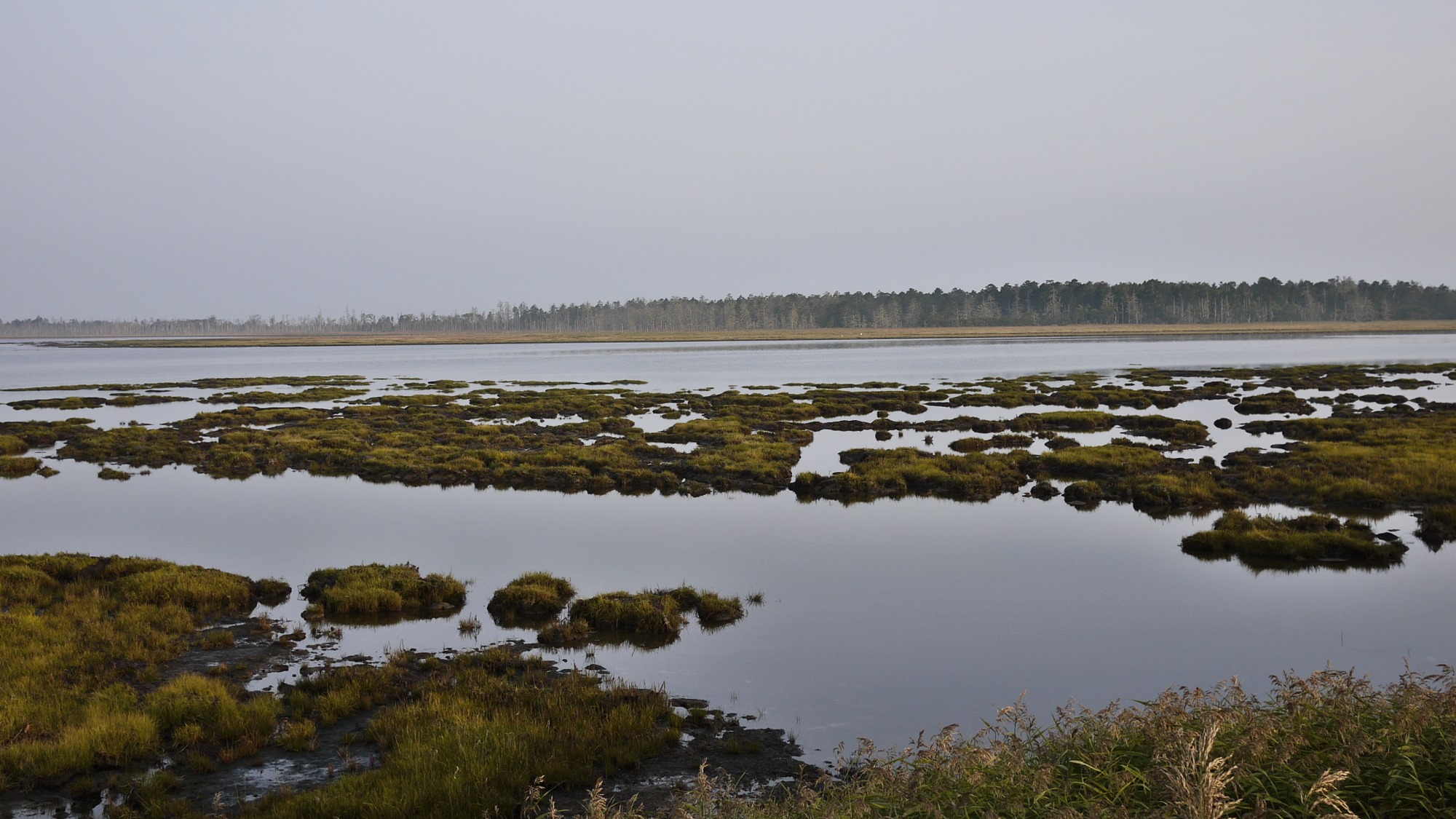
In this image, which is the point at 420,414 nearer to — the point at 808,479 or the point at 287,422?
the point at 287,422

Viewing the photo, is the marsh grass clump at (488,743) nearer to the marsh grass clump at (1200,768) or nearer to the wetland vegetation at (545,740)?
the wetland vegetation at (545,740)

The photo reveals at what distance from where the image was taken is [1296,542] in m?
21.7

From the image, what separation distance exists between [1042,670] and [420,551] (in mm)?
16485

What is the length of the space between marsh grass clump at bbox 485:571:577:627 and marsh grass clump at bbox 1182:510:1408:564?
15790 millimetres

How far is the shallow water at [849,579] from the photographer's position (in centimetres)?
1430

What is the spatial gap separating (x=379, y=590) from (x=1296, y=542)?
2171 centimetres

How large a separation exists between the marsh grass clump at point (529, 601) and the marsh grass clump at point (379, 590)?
3.57 feet

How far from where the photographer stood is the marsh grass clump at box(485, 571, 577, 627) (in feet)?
59.2

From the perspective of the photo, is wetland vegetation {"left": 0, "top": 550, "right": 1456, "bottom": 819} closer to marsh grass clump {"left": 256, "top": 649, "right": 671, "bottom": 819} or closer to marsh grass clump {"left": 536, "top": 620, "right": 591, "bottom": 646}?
marsh grass clump {"left": 256, "top": 649, "right": 671, "bottom": 819}

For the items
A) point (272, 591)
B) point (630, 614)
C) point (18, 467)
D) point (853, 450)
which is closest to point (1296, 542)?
point (630, 614)

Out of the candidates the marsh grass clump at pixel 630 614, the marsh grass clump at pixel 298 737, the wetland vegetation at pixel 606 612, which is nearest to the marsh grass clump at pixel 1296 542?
the wetland vegetation at pixel 606 612

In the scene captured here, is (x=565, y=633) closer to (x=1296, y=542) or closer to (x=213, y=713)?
(x=213, y=713)

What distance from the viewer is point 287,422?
55156 mm

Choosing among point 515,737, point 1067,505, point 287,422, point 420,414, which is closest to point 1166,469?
point 1067,505
